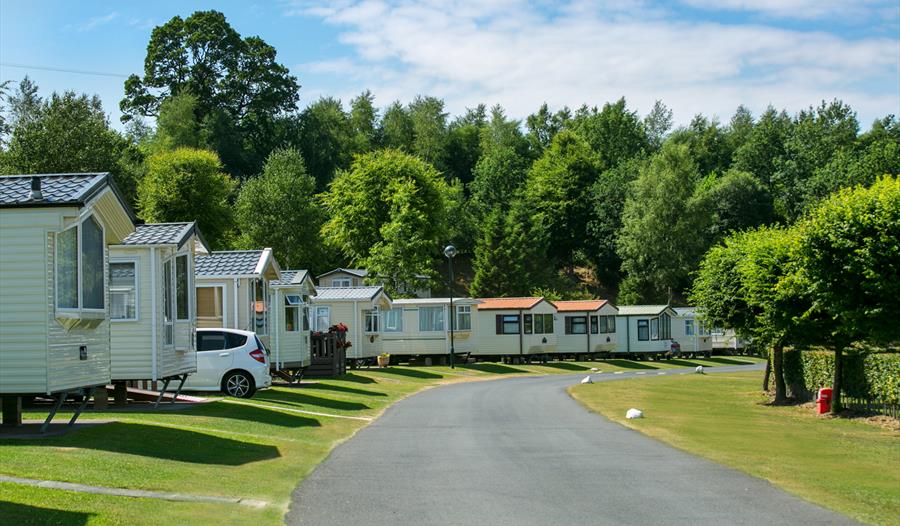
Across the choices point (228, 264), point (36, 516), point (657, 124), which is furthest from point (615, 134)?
point (36, 516)

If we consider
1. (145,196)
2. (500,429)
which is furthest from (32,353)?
(145,196)

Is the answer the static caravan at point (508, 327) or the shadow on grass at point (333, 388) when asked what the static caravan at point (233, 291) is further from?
the static caravan at point (508, 327)

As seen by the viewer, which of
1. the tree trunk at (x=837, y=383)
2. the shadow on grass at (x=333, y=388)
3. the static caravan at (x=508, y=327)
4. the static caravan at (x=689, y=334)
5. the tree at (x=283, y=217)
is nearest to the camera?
the tree trunk at (x=837, y=383)

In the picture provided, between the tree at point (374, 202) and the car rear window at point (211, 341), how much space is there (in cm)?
4345

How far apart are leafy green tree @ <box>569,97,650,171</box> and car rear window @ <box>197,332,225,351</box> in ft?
278

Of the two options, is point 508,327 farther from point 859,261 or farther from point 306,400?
point 859,261

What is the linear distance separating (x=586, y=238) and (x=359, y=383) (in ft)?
194

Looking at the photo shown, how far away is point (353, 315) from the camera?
47.0 m

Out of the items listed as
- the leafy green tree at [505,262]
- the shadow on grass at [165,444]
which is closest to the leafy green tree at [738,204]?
the leafy green tree at [505,262]

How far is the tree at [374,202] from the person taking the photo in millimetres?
69875

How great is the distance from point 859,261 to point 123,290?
55.3ft

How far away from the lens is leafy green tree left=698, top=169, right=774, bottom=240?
3381 inches

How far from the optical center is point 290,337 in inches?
1372

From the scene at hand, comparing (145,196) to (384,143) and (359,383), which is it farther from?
(384,143)
